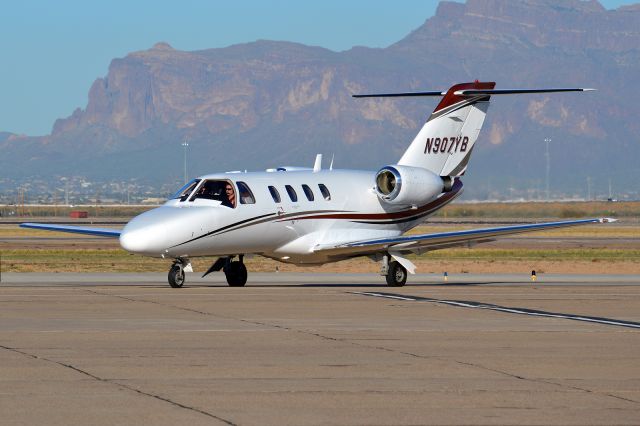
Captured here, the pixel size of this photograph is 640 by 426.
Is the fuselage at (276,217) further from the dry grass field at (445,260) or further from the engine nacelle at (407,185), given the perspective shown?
the dry grass field at (445,260)

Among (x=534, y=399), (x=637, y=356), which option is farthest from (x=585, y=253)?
(x=534, y=399)

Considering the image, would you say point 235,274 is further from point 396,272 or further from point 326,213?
point 396,272

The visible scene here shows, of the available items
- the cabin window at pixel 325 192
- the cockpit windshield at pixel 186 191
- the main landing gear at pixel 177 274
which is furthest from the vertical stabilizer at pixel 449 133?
the main landing gear at pixel 177 274

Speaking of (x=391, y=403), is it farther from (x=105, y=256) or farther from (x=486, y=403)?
(x=105, y=256)

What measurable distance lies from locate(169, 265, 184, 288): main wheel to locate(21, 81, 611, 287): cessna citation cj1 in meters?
0.02

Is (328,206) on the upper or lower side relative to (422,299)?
upper

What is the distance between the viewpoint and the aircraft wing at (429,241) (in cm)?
3238

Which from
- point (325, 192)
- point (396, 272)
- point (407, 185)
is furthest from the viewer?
point (407, 185)

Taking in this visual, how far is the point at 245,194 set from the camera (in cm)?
3244

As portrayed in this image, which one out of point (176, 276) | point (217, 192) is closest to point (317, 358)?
point (176, 276)

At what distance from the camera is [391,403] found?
1316cm

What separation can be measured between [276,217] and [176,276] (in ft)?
9.83

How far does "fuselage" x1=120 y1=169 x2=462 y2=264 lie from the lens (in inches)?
1206

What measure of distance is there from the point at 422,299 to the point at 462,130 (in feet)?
31.6
